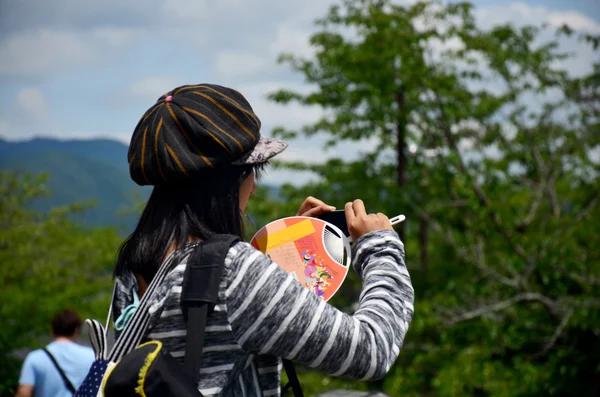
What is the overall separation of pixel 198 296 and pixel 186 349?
9 cm

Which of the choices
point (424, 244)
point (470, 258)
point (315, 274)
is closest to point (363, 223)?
point (315, 274)

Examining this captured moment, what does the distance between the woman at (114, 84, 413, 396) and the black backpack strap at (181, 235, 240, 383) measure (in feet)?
0.05

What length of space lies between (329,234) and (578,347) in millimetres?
8072

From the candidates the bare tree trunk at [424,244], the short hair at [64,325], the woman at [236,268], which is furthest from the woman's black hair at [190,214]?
the bare tree trunk at [424,244]

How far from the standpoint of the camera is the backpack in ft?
3.48

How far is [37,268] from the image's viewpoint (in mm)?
10945

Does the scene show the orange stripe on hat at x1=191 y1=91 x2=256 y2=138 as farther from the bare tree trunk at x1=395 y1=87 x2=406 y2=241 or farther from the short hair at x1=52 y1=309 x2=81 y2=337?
the bare tree trunk at x1=395 y1=87 x2=406 y2=241

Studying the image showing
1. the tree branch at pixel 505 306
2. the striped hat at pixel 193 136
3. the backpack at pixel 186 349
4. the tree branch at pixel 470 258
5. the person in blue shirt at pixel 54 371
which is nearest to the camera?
the backpack at pixel 186 349

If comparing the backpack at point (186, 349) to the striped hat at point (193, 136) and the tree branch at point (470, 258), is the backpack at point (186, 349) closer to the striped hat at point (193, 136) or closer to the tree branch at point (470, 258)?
the striped hat at point (193, 136)

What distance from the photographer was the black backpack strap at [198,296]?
Result: 1.08 meters

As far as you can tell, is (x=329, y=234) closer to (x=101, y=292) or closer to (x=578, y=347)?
(x=578, y=347)

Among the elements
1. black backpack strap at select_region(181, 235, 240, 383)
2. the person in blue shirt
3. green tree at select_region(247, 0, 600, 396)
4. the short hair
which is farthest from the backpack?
green tree at select_region(247, 0, 600, 396)

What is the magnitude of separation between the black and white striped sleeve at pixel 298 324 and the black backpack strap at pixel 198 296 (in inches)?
0.9

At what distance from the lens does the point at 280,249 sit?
1376 millimetres
